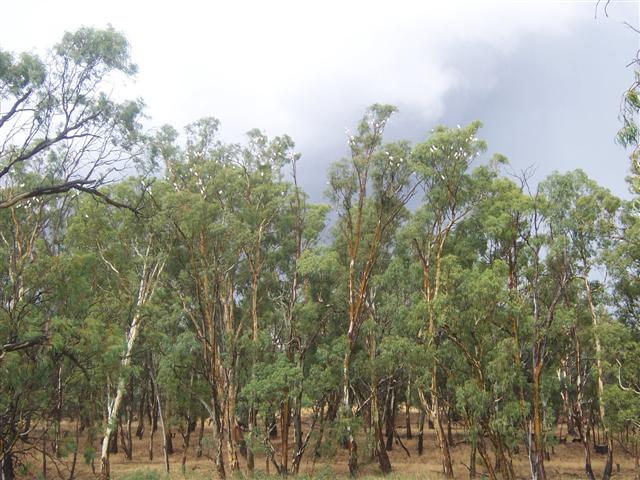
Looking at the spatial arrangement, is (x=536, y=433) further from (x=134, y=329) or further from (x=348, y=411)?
(x=134, y=329)

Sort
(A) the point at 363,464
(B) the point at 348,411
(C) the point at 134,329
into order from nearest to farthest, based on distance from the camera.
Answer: (C) the point at 134,329 → (B) the point at 348,411 → (A) the point at 363,464

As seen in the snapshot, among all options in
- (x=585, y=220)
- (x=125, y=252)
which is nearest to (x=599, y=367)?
(x=585, y=220)

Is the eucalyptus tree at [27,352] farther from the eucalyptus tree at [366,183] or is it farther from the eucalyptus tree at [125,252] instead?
→ the eucalyptus tree at [366,183]

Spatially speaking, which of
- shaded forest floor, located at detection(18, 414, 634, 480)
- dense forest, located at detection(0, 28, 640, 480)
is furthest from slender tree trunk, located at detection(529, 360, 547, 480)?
shaded forest floor, located at detection(18, 414, 634, 480)

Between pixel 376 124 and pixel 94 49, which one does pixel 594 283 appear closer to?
pixel 376 124

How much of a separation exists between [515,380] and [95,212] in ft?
57.7

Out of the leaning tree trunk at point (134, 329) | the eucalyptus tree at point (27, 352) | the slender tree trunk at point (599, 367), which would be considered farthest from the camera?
the slender tree trunk at point (599, 367)

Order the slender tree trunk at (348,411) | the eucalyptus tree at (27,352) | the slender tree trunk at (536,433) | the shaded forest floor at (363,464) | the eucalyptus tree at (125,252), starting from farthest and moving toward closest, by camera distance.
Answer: the shaded forest floor at (363,464) → the slender tree trunk at (348,411) → the eucalyptus tree at (125,252) → the slender tree trunk at (536,433) → the eucalyptus tree at (27,352)

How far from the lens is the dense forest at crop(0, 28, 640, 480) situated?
15.3m

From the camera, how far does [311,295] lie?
1039 inches

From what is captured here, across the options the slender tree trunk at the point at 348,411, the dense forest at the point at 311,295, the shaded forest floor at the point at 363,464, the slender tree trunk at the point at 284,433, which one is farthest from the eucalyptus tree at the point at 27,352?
the slender tree trunk at the point at 348,411

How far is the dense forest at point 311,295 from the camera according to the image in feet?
50.3

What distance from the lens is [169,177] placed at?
2441 cm

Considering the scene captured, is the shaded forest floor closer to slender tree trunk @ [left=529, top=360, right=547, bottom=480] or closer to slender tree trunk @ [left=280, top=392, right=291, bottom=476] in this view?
slender tree trunk @ [left=280, top=392, right=291, bottom=476]
